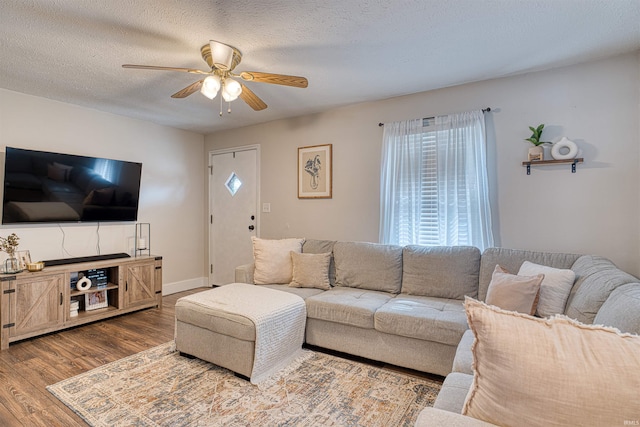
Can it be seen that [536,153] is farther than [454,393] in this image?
Yes

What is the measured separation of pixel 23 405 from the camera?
1909 millimetres

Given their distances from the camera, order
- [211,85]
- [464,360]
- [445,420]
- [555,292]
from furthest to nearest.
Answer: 1. [211,85]
2. [555,292]
3. [464,360]
4. [445,420]

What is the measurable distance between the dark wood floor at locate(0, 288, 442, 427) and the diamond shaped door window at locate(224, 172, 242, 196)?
182 cm

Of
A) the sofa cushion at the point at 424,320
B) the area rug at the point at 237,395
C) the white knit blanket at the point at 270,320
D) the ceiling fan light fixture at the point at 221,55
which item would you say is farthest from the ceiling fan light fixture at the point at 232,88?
the area rug at the point at 237,395

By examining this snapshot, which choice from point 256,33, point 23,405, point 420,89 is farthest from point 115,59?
point 420,89

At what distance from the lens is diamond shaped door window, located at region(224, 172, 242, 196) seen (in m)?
4.54

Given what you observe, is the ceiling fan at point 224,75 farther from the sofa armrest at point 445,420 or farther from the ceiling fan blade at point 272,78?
the sofa armrest at point 445,420

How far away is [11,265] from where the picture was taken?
2828 mm

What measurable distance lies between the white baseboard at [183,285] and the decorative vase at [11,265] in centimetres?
170

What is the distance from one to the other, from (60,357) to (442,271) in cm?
328

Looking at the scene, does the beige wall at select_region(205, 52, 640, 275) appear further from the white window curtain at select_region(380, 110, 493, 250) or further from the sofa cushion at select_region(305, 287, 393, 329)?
the sofa cushion at select_region(305, 287, 393, 329)

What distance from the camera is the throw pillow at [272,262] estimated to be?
3156 mm

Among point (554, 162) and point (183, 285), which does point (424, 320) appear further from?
point (183, 285)

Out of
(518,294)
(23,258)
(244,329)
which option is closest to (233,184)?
(23,258)
